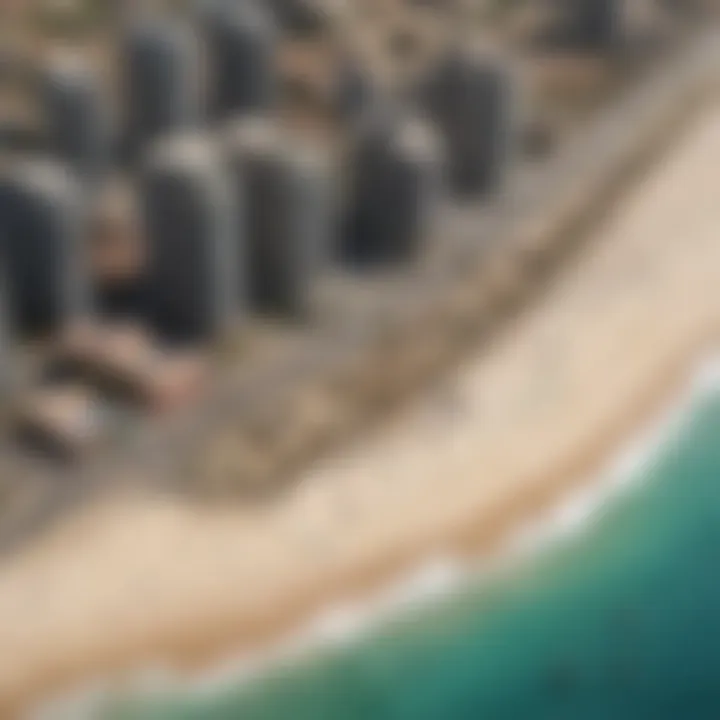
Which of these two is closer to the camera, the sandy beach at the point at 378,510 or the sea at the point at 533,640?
the sea at the point at 533,640

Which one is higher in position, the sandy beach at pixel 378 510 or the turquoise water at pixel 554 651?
the sandy beach at pixel 378 510

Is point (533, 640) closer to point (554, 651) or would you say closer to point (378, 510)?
point (554, 651)

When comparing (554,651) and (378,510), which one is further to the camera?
(378,510)

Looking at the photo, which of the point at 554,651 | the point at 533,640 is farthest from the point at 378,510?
the point at 554,651

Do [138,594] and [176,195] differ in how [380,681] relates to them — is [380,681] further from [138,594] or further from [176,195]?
[176,195]

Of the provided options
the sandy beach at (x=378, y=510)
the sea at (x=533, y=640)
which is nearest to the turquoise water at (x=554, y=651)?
the sea at (x=533, y=640)

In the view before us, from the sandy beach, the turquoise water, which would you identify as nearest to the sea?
the turquoise water

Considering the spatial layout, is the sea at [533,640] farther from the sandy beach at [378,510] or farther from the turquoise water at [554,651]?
the sandy beach at [378,510]
